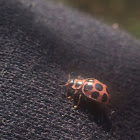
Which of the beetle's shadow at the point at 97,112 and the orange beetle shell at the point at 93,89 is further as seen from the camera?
the orange beetle shell at the point at 93,89

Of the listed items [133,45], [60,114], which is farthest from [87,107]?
[133,45]

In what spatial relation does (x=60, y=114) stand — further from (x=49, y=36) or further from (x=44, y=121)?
(x=49, y=36)

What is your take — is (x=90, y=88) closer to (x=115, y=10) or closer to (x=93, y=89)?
(x=93, y=89)

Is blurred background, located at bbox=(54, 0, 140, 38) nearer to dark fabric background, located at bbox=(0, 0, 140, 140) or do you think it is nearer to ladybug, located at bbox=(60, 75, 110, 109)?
dark fabric background, located at bbox=(0, 0, 140, 140)

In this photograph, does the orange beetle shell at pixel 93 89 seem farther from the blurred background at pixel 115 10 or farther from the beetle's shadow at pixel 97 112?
the blurred background at pixel 115 10

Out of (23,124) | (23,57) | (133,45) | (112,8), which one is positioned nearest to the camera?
(23,124)

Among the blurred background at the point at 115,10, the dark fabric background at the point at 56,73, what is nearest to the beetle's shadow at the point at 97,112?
the dark fabric background at the point at 56,73

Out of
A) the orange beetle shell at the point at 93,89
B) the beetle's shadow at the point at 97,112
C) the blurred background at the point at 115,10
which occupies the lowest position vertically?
the beetle's shadow at the point at 97,112
